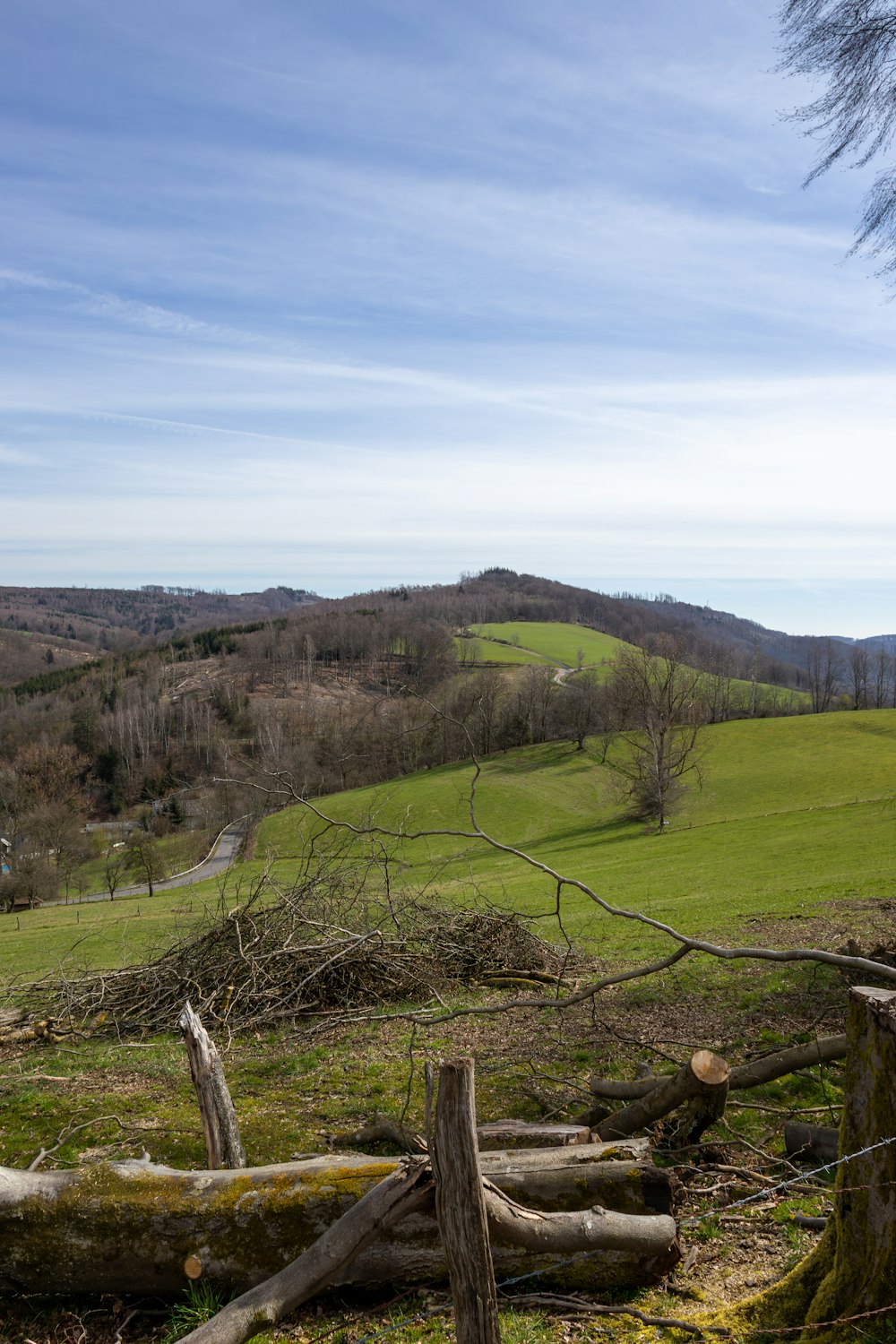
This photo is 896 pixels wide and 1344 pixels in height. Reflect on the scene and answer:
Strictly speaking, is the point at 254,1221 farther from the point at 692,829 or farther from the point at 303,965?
the point at 692,829

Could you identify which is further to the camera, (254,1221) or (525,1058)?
(525,1058)

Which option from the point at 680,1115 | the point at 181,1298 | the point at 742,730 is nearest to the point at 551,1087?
the point at 680,1115

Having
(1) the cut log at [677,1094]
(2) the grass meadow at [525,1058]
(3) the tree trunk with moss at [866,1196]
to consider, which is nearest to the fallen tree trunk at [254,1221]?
(2) the grass meadow at [525,1058]

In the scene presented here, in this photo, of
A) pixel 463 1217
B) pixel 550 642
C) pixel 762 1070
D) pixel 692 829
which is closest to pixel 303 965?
pixel 762 1070

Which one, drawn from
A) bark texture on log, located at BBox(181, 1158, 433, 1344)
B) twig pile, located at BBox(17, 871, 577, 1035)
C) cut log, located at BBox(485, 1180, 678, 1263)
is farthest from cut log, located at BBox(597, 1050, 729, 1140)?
twig pile, located at BBox(17, 871, 577, 1035)

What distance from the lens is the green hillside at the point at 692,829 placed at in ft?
58.6

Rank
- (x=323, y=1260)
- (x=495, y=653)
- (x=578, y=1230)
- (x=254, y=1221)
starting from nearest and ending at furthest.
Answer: (x=323, y=1260) → (x=578, y=1230) → (x=254, y=1221) → (x=495, y=653)

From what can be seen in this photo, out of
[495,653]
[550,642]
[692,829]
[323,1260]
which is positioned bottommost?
[692,829]

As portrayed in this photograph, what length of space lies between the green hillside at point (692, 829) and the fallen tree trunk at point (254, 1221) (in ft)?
16.3

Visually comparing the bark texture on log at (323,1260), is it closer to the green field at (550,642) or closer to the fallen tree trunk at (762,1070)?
the fallen tree trunk at (762,1070)

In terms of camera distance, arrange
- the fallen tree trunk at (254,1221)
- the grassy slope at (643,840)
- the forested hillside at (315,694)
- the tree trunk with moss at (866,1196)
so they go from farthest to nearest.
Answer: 1. the forested hillside at (315,694)
2. the grassy slope at (643,840)
3. the fallen tree trunk at (254,1221)
4. the tree trunk with moss at (866,1196)

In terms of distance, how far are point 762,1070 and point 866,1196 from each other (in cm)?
249

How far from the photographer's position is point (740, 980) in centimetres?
938

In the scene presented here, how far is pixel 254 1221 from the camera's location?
13.2 feet
